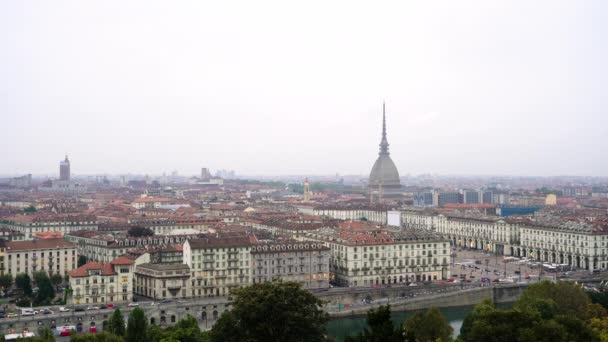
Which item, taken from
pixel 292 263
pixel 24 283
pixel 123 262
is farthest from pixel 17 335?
pixel 292 263

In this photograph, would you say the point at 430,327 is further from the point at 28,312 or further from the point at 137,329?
the point at 28,312

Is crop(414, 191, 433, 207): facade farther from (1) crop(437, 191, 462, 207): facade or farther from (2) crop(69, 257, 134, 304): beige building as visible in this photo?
(2) crop(69, 257, 134, 304): beige building

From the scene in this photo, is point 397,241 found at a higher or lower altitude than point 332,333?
higher

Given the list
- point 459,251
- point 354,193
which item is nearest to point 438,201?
point 354,193

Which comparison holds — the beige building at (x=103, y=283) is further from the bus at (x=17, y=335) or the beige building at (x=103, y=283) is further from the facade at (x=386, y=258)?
the facade at (x=386, y=258)

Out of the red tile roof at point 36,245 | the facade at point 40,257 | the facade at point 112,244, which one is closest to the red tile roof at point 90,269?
the facade at point 112,244

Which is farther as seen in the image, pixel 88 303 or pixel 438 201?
pixel 438 201

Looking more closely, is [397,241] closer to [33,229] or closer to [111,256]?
[111,256]
